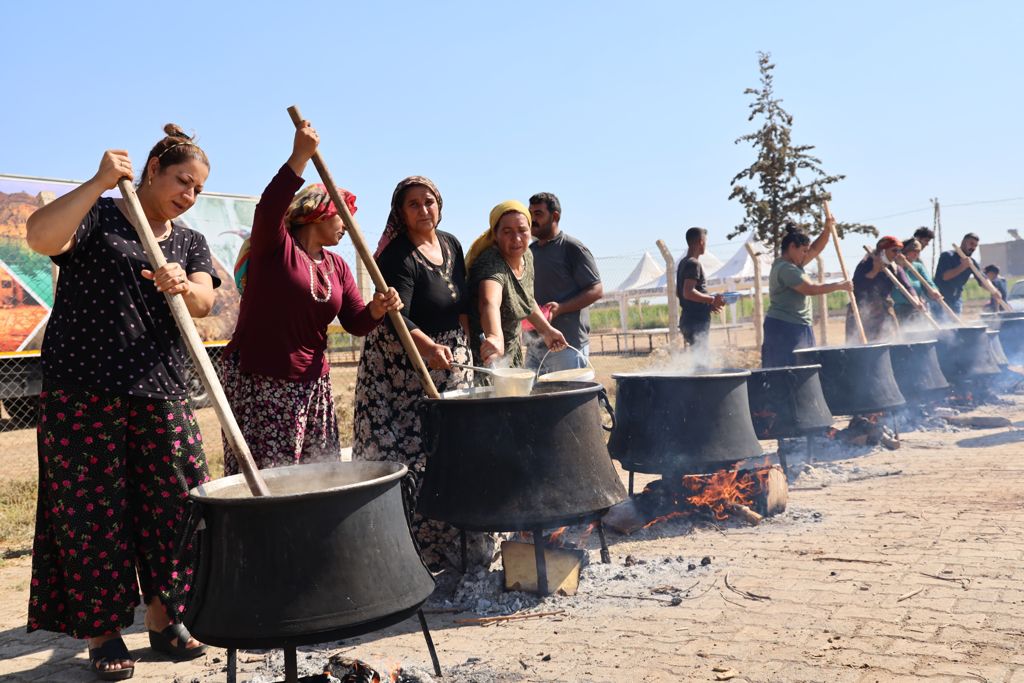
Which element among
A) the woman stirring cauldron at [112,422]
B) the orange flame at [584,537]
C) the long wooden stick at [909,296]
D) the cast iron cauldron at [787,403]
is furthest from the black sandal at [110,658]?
the long wooden stick at [909,296]

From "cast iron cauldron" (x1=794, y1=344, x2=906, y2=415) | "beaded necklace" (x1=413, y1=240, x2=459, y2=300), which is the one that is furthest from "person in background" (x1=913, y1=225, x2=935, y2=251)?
"beaded necklace" (x1=413, y1=240, x2=459, y2=300)

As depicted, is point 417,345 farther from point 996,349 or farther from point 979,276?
point 979,276

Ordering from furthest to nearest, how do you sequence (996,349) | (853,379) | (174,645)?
(996,349) < (853,379) < (174,645)

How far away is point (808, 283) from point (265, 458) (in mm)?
5450

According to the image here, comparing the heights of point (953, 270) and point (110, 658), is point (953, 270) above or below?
above

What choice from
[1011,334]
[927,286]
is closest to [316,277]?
[927,286]

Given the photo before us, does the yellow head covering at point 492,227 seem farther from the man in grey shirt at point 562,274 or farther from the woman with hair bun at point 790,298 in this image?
the woman with hair bun at point 790,298

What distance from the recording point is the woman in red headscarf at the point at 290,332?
3447 millimetres

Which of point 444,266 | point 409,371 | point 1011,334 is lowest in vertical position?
point 1011,334

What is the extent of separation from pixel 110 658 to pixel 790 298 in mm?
6317

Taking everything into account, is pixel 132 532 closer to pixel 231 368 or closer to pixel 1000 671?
pixel 231 368

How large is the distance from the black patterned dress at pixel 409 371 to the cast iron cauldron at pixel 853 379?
4033 mm

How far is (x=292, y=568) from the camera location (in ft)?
7.09

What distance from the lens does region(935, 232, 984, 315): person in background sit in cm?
1213
